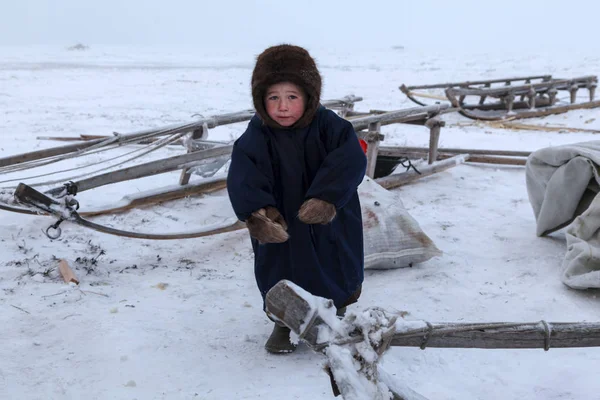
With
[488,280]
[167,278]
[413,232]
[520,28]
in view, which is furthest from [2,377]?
[520,28]

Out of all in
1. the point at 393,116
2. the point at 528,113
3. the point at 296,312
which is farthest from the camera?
the point at 528,113

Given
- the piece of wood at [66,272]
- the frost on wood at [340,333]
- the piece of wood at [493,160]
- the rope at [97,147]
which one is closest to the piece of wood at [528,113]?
the piece of wood at [493,160]

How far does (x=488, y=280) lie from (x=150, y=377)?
2.21m

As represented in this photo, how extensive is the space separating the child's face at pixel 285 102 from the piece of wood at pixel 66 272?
68.8 inches

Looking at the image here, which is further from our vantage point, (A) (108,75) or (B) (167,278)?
(A) (108,75)

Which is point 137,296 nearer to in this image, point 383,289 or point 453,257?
point 383,289

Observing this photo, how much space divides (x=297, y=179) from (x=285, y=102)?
334 millimetres

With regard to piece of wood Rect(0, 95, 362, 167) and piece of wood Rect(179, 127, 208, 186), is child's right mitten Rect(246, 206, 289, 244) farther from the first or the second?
piece of wood Rect(179, 127, 208, 186)

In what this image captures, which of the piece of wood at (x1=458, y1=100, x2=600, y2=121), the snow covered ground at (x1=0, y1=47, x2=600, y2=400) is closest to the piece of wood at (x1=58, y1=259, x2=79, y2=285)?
the snow covered ground at (x1=0, y1=47, x2=600, y2=400)

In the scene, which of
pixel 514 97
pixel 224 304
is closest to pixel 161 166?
pixel 224 304

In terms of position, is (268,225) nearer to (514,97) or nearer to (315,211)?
(315,211)

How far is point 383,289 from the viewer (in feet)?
11.6

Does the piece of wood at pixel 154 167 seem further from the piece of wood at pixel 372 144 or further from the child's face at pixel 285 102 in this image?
the child's face at pixel 285 102

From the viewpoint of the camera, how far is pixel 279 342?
2770mm
